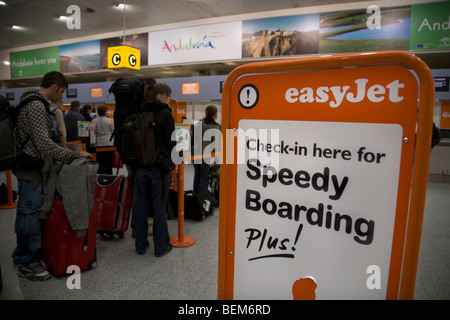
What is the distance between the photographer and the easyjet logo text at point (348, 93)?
82 centimetres

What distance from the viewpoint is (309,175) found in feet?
3.21

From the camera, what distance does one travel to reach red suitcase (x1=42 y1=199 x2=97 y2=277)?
7.50 ft

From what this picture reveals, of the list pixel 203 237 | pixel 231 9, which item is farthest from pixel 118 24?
pixel 203 237

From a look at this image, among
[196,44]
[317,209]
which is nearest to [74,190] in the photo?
[317,209]

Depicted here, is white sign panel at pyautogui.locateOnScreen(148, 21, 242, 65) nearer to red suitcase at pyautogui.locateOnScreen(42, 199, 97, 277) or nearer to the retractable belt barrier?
the retractable belt barrier

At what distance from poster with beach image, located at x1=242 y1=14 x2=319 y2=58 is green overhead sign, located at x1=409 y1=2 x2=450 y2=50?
78.6 inches

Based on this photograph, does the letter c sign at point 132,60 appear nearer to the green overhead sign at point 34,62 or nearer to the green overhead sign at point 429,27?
the green overhead sign at point 34,62

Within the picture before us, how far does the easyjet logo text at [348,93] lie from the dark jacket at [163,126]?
1.85 meters

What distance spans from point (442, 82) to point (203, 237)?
7.02m

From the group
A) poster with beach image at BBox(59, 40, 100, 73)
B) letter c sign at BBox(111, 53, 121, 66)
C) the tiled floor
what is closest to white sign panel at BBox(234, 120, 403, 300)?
the tiled floor

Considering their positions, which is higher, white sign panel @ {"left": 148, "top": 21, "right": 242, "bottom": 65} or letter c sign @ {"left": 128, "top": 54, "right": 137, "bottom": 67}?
white sign panel @ {"left": 148, "top": 21, "right": 242, "bottom": 65}

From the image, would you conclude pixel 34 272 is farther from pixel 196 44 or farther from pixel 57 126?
pixel 196 44

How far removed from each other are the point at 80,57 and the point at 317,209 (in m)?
11.4

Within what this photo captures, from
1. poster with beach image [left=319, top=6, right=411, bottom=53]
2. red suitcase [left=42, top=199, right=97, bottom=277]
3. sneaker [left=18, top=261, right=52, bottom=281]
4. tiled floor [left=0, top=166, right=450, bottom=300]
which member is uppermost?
poster with beach image [left=319, top=6, right=411, bottom=53]
